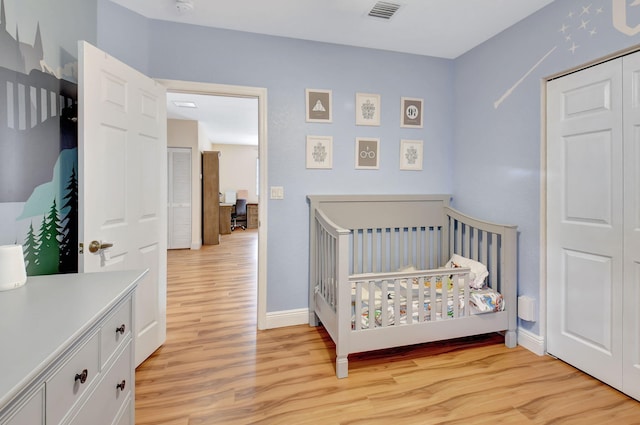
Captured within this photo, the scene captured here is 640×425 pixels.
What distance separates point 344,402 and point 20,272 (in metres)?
1.54

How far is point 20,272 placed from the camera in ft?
3.88

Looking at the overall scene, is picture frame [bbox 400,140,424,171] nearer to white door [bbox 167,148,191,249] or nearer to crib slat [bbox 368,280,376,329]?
crib slat [bbox 368,280,376,329]

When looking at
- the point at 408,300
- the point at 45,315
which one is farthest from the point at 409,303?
the point at 45,315

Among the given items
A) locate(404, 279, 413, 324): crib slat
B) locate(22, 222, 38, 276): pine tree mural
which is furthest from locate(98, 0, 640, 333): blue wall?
locate(22, 222, 38, 276): pine tree mural

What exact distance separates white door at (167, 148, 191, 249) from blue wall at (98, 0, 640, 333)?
12.4ft

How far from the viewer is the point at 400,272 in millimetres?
2086

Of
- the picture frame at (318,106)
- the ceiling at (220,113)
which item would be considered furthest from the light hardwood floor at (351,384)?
the ceiling at (220,113)

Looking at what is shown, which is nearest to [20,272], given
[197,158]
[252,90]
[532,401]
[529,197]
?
[252,90]

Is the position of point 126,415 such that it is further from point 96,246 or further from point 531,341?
point 531,341

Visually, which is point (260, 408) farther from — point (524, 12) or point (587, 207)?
point (524, 12)

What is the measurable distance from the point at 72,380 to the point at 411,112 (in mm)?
2804

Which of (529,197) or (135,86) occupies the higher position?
(135,86)

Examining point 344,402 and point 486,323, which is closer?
point 344,402

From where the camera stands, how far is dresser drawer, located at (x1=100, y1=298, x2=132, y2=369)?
103cm
